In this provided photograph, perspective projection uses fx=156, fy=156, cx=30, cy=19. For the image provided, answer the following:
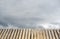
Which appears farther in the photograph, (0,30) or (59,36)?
(0,30)

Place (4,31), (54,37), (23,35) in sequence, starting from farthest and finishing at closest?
(4,31) → (23,35) → (54,37)

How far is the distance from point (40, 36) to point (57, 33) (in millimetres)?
2268

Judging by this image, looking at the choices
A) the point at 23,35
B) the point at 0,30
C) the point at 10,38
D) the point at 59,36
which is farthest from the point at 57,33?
the point at 0,30

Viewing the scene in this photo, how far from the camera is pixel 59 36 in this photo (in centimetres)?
1780

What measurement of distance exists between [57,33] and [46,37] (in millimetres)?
1884

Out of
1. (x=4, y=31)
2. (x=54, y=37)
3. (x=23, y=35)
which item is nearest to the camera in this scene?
(x=54, y=37)

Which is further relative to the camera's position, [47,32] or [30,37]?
[47,32]

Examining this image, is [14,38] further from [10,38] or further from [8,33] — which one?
[8,33]

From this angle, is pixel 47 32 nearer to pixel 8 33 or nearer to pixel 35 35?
pixel 35 35

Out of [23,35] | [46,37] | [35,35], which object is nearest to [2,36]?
[23,35]

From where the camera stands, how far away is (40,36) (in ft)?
59.8

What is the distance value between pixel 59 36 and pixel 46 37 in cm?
148

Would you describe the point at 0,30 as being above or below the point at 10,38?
above

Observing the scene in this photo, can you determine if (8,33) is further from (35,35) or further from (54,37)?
(54,37)
